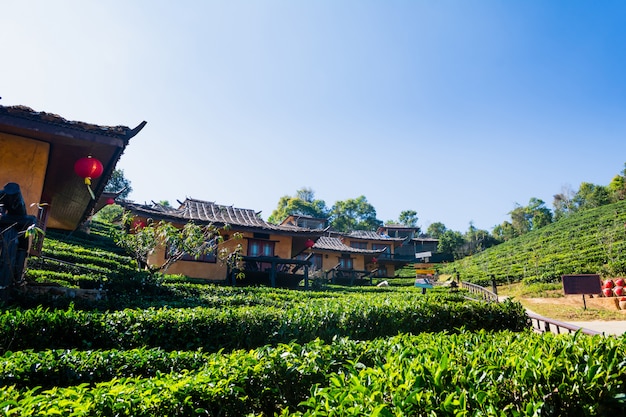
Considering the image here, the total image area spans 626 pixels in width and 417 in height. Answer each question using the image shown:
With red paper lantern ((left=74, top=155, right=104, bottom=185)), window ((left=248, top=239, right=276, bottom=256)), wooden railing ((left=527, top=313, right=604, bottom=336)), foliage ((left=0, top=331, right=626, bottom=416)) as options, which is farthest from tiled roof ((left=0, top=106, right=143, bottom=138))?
window ((left=248, top=239, right=276, bottom=256))

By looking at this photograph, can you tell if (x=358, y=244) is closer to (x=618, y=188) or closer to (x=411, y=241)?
(x=411, y=241)

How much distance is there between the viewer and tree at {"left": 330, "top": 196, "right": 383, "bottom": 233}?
204 ft

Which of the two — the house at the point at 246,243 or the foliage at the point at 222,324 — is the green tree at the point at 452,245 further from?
the foliage at the point at 222,324

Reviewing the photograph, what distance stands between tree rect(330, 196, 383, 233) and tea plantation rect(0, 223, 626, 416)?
5455cm

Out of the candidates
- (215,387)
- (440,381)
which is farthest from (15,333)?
(440,381)

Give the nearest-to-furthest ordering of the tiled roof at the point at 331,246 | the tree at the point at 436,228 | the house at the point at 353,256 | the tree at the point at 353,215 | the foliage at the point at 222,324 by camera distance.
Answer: the foliage at the point at 222,324 < the house at the point at 353,256 < the tiled roof at the point at 331,246 < the tree at the point at 353,215 < the tree at the point at 436,228

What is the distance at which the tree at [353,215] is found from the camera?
204ft

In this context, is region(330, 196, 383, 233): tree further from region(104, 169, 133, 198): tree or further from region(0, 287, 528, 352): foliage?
region(0, 287, 528, 352): foliage

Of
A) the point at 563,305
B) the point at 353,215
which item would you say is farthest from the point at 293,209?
the point at 563,305

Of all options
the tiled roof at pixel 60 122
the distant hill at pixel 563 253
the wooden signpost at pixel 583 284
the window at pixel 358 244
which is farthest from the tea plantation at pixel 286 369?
the window at pixel 358 244

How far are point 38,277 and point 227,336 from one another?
5641mm

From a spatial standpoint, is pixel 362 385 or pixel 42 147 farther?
pixel 42 147

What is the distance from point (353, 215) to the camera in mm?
66000

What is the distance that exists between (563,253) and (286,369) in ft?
117
